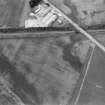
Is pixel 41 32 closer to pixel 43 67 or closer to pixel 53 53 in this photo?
pixel 53 53

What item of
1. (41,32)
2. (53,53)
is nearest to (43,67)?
(53,53)

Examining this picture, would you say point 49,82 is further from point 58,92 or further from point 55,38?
point 55,38

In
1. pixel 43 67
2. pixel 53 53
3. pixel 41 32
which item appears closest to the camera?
pixel 43 67

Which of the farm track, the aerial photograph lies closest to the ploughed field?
the aerial photograph

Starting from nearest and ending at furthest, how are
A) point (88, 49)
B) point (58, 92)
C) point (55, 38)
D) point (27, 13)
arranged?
point (58, 92) < point (88, 49) < point (55, 38) < point (27, 13)

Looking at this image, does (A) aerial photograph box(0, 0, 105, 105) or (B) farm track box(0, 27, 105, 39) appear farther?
(B) farm track box(0, 27, 105, 39)

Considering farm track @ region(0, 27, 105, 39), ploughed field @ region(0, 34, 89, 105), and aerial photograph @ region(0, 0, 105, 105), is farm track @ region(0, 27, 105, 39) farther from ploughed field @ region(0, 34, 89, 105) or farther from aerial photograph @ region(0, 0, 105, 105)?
ploughed field @ region(0, 34, 89, 105)

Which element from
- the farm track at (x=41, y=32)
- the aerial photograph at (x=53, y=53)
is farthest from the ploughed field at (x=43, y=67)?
the farm track at (x=41, y=32)

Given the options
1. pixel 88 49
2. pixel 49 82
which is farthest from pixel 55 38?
pixel 49 82

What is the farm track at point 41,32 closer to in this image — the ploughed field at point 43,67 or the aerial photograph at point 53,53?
the aerial photograph at point 53,53
